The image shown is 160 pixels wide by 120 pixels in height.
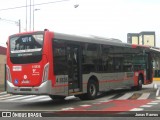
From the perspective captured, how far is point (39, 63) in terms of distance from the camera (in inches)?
642

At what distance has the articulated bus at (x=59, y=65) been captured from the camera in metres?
16.2

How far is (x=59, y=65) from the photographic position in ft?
55.1

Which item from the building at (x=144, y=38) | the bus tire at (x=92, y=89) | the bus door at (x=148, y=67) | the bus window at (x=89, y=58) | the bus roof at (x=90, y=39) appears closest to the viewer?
the bus roof at (x=90, y=39)

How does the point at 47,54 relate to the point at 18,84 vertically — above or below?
above

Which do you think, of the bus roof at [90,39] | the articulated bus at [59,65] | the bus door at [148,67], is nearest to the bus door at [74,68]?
the articulated bus at [59,65]

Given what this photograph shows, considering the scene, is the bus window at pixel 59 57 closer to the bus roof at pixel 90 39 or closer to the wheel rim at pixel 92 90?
the bus roof at pixel 90 39

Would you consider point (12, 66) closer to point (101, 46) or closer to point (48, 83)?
point (48, 83)

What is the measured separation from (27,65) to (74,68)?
2298 mm

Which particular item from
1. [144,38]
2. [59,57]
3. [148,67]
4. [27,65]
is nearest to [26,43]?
[27,65]

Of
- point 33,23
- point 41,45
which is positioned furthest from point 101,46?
point 33,23

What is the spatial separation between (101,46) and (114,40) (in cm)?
216

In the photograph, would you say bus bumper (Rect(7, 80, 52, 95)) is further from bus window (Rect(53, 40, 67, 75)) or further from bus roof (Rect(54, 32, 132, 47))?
bus roof (Rect(54, 32, 132, 47))

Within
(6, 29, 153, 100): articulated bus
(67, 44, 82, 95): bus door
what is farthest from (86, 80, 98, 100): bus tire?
(67, 44, 82, 95): bus door

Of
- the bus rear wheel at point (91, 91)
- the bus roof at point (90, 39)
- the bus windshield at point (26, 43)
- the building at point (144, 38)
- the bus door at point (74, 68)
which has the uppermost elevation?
the building at point (144, 38)
